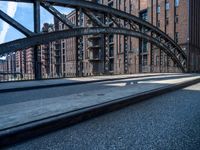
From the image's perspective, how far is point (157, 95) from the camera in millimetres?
8555

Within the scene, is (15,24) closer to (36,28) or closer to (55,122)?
(36,28)

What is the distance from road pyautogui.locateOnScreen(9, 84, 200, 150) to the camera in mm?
3369

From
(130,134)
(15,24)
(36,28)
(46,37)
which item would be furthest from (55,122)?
(36,28)

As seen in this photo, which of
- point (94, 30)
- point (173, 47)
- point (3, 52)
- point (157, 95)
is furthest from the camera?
point (173, 47)

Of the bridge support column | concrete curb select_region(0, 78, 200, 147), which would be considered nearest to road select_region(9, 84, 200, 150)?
concrete curb select_region(0, 78, 200, 147)

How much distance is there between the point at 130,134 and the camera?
389 centimetres

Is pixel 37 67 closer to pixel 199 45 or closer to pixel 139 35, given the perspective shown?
pixel 139 35

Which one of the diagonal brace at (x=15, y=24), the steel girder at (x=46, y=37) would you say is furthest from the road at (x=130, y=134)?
the diagonal brace at (x=15, y=24)

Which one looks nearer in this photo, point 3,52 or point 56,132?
point 56,132

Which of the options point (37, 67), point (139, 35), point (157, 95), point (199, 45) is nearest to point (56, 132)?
point (157, 95)

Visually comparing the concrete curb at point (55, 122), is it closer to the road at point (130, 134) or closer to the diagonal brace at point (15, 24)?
the road at point (130, 134)

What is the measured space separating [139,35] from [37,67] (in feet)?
42.6

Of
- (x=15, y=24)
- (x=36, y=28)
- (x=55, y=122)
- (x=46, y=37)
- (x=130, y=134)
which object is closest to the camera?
(x=130, y=134)

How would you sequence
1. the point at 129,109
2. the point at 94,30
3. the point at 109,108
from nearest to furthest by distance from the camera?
1. the point at 109,108
2. the point at 129,109
3. the point at 94,30
